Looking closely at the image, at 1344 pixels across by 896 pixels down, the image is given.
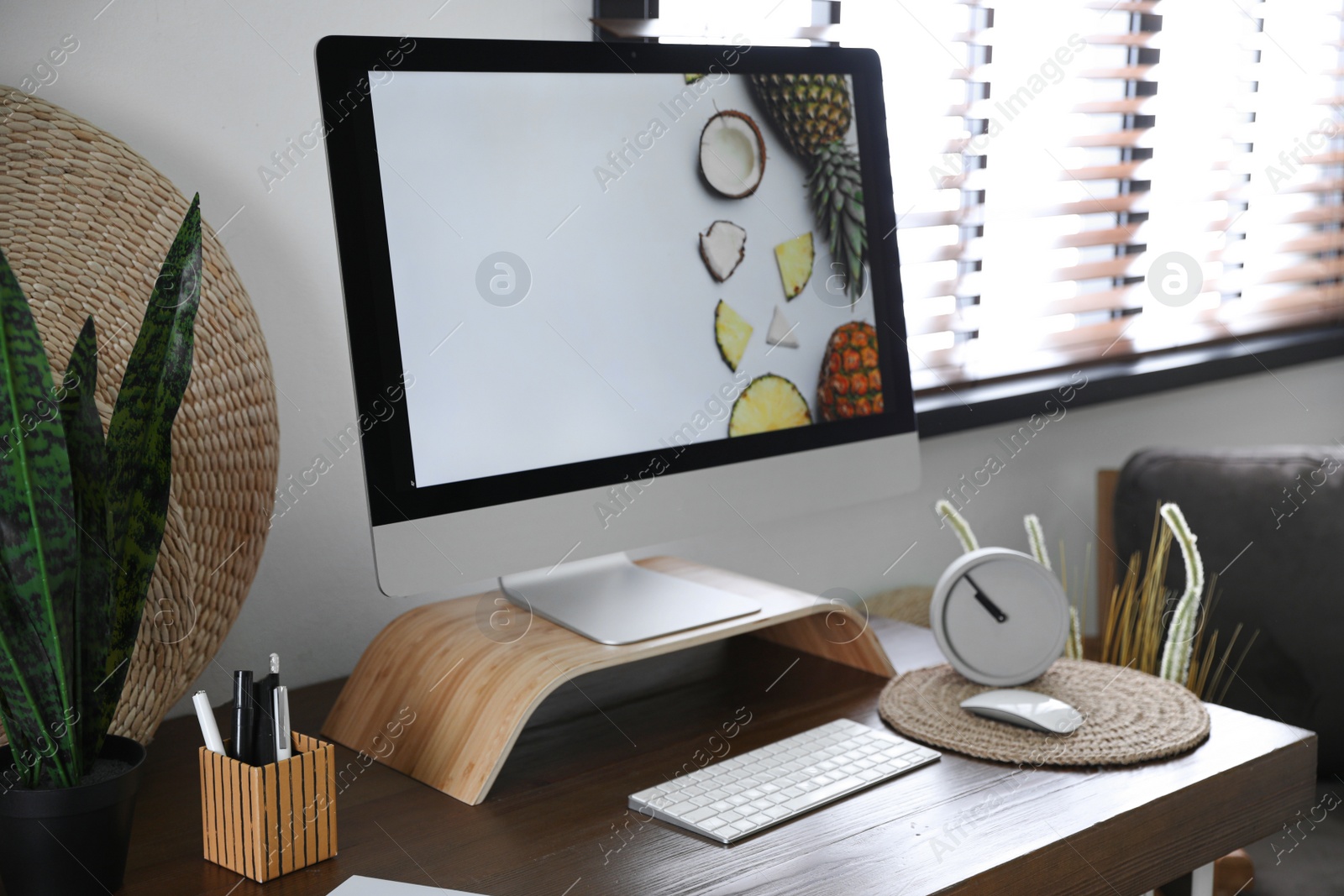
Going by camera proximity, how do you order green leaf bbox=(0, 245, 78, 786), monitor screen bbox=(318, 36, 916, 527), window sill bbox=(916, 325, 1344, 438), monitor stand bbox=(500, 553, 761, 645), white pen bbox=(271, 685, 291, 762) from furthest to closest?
window sill bbox=(916, 325, 1344, 438)
monitor stand bbox=(500, 553, 761, 645)
monitor screen bbox=(318, 36, 916, 527)
white pen bbox=(271, 685, 291, 762)
green leaf bbox=(0, 245, 78, 786)

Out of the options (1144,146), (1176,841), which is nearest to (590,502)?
(1176,841)

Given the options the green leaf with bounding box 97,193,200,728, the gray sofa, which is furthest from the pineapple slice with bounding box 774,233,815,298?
the gray sofa

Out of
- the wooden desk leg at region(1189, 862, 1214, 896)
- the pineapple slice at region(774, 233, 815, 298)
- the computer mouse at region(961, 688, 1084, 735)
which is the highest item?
the pineapple slice at region(774, 233, 815, 298)

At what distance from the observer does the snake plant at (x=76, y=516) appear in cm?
61

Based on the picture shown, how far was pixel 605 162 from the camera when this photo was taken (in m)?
0.90

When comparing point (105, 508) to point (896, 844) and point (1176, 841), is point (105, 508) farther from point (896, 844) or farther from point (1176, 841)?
point (1176, 841)

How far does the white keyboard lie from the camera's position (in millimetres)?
768

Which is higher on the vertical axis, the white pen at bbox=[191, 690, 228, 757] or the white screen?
the white screen

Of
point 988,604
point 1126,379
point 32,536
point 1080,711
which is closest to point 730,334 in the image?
point 988,604

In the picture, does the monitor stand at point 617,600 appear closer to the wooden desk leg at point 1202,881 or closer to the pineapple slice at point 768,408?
the pineapple slice at point 768,408

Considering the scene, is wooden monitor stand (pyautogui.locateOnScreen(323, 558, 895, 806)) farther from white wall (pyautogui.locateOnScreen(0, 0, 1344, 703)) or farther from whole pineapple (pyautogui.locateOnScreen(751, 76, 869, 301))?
whole pineapple (pyautogui.locateOnScreen(751, 76, 869, 301))

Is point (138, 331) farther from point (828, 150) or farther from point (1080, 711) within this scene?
point (1080, 711)

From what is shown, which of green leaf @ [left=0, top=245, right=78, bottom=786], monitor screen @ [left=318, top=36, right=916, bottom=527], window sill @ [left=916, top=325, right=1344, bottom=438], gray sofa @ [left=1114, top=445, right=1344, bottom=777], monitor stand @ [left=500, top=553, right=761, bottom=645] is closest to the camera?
green leaf @ [left=0, top=245, right=78, bottom=786]

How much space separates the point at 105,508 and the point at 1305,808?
36.6 inches
